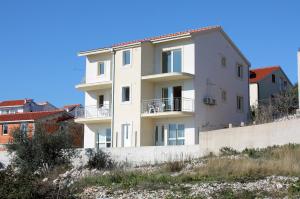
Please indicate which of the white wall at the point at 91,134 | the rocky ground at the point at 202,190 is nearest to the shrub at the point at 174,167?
the rocky ground at the point at 202,190

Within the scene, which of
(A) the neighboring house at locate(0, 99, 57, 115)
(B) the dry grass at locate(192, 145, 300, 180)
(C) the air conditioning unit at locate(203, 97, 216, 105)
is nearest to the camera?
(B) the dry grass at locate(192, 145, 300, 180)

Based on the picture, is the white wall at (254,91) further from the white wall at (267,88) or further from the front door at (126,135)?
the front door at (126,135)

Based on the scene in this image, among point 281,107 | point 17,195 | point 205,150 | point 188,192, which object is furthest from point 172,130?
point 17,195

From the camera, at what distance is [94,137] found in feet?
146

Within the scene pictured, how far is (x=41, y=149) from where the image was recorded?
32.3 meters

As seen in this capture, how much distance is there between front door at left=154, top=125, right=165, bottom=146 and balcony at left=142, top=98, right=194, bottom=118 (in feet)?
4.14

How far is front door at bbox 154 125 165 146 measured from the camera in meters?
40.0

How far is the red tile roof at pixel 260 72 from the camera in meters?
54.0

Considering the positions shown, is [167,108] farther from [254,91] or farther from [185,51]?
[254,91]

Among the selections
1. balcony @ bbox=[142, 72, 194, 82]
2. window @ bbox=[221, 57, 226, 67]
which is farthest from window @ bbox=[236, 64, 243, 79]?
balcony @ bbox=[142, 72, 194, 82]

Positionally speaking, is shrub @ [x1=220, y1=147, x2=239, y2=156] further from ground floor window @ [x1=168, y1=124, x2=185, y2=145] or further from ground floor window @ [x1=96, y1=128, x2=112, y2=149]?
ground floor window @ [x1=96, y1=128, x2=112, y2=149]

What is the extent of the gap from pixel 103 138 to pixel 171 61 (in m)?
8.85

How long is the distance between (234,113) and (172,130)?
7301 millimetres

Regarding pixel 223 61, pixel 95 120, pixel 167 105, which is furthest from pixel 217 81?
pixel 95 120
